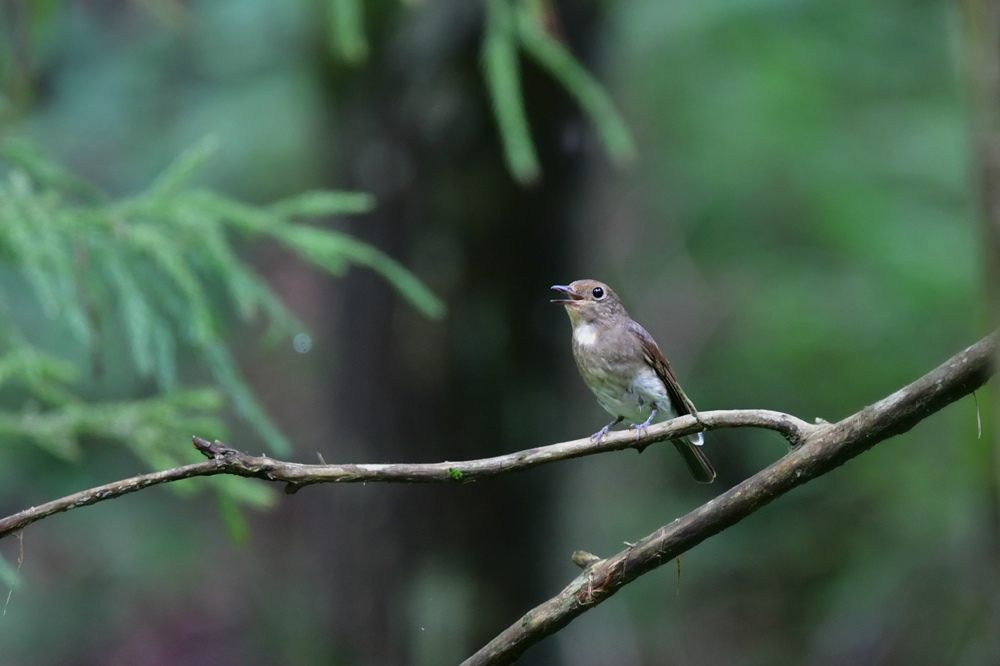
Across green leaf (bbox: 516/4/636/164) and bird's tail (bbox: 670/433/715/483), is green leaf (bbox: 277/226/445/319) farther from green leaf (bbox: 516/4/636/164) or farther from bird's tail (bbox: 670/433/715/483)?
bird's tail (bbox: 670/433/715/483)

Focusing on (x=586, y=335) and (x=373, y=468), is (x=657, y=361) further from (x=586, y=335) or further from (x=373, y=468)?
(x=373, y=468)

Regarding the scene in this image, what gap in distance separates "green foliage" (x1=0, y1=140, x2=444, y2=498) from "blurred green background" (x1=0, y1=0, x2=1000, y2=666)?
0.09ft

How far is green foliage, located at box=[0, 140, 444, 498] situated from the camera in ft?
10.5

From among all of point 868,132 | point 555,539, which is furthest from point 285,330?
point 868,132

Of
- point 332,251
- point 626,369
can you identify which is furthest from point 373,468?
point 626,369

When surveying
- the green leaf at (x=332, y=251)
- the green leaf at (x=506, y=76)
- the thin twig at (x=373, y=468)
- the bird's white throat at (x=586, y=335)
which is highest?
the green leaf at (x=506, y=76)

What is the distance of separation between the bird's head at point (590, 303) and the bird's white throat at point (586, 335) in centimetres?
3

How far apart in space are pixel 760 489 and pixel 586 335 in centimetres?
204

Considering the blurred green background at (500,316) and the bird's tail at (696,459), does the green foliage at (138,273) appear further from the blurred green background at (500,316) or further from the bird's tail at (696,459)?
the bird's tail at (696,459)

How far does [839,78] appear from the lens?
26.5 feet

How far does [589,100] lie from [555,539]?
98.8 inches

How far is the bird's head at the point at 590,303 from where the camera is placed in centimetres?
387

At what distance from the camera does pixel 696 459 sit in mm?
3201

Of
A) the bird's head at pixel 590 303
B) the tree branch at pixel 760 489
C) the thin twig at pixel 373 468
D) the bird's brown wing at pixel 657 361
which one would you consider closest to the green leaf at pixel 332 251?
the bird's head at pixel 590 303
